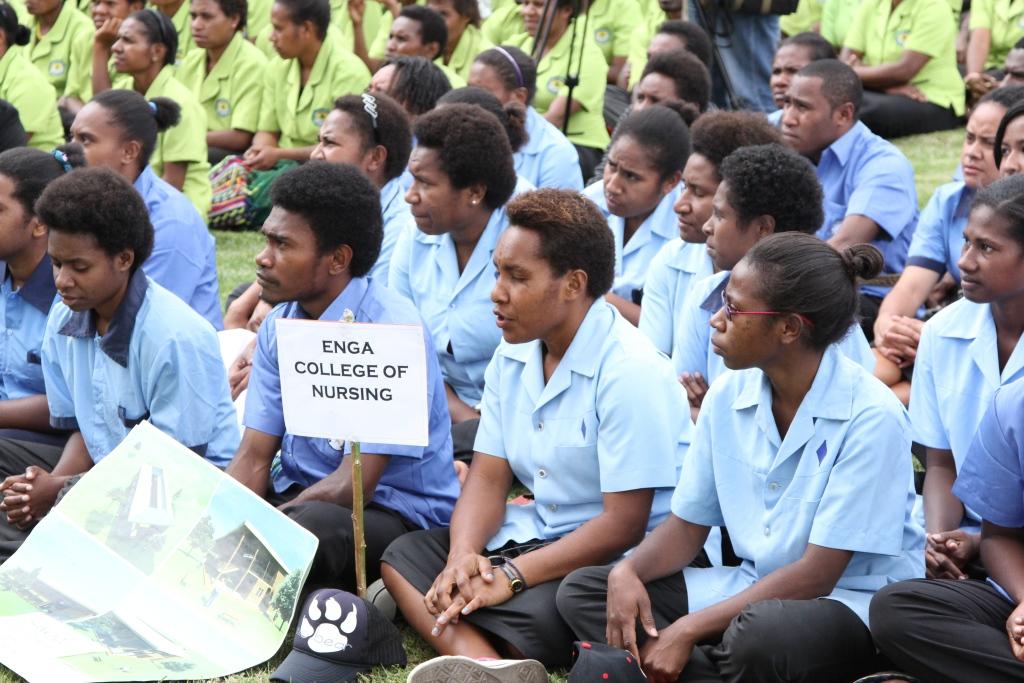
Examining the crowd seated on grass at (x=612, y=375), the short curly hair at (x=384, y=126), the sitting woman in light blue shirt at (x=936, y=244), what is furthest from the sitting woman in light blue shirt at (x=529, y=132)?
the sitting woman in light blue shirt at (x=936, y=244)

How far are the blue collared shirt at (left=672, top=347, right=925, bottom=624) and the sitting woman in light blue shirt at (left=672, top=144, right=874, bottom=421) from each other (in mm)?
934

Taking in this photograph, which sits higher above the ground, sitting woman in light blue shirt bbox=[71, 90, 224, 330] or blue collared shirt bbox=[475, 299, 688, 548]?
blue collared shirt bbox=[475, 299, 688, 548]

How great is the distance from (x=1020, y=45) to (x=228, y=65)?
4.41 metres

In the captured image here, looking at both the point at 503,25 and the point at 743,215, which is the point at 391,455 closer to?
the point at 743,215

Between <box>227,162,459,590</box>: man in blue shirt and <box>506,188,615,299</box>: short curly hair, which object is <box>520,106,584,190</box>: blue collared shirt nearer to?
<box>227,162,459,590</box>: man in blue shirt

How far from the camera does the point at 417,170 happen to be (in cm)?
445

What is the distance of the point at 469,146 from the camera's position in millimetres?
4422

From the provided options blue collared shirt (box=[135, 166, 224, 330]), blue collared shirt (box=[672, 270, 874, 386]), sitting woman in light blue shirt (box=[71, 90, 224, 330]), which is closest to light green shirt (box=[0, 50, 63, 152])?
sitting woman in light blue shirt (box=[71, 90, 224, 330])

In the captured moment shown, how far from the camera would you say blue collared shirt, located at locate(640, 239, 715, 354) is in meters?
4.40

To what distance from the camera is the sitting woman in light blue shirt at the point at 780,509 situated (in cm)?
288

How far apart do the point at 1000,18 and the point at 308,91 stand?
3908 mm

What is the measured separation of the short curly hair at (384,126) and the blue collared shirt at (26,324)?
1395 mm

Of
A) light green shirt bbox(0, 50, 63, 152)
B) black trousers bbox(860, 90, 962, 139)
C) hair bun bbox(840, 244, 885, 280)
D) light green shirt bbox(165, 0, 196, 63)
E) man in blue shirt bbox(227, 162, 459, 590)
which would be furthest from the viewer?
light green shirt bbox(165, 0, 196, 63)

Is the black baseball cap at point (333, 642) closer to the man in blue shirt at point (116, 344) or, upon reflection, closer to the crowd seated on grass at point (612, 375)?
the crowd seated on grass at point (612, 375)
